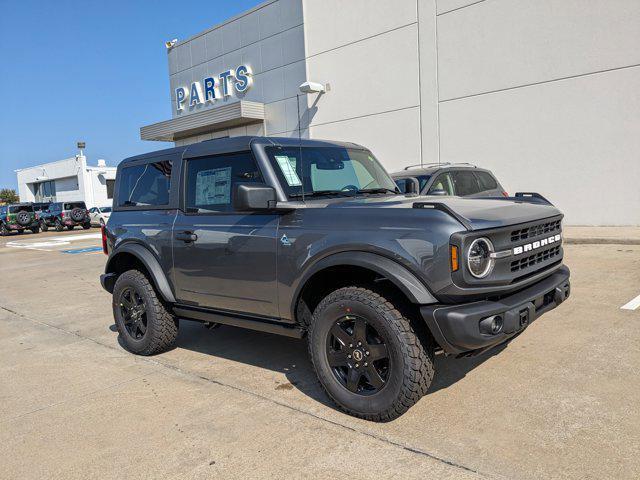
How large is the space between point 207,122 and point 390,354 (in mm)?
20163

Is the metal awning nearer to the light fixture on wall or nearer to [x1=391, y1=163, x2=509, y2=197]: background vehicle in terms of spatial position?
the light fixture on wall

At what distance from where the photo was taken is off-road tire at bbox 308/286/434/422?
3053mm

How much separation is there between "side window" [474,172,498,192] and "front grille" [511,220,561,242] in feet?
17.1

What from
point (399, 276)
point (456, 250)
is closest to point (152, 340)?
point (399, 276)

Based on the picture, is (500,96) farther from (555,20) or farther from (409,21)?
(409,21)

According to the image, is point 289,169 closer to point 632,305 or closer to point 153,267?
point 153,267

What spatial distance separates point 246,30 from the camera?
20.8m

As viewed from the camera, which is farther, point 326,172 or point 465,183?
point 465,183

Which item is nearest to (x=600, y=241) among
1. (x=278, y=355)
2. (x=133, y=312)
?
(x=278, y=355)

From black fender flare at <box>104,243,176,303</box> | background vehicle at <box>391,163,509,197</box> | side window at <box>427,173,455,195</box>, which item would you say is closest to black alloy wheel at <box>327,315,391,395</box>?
black fender flare at <box>104,243,176,303</box>

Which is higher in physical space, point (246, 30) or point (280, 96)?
point (246, 30)

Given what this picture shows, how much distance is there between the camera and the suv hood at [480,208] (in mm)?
3079

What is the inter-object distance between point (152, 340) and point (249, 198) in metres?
2.06

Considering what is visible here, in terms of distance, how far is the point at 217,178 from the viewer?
Answer: 432 cm
